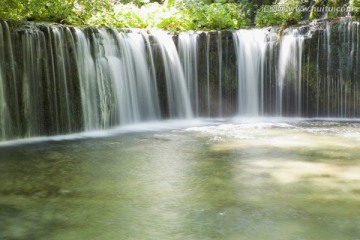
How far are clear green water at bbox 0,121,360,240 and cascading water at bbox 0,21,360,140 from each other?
1.77 m

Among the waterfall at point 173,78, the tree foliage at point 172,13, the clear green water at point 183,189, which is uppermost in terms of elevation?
the tree foliage at point 172,13

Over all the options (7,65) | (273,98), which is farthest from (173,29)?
(7,65)

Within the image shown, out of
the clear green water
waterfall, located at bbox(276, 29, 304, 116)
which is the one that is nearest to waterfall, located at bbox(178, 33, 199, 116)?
waterfall, located at bbox(276, 29, 304, 116)

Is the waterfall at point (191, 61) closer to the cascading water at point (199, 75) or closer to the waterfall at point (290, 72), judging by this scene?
the cascading water at point (199, 75)

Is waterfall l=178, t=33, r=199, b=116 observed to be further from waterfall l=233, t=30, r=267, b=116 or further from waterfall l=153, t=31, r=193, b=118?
waterfall l=233, t=30, r=267, b=116

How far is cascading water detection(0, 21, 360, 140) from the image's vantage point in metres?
10.1

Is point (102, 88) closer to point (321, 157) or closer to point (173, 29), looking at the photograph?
point (173, 29)

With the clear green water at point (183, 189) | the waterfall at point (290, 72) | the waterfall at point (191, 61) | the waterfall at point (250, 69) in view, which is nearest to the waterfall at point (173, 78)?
the waterfall at point (191, 61)

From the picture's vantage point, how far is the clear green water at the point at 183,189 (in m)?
4.18

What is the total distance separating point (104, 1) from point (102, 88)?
8.98 ft

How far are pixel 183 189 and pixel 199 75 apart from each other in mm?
7702

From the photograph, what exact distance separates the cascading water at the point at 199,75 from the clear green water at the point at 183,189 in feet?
5.80

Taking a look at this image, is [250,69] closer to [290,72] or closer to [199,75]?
[290,72]

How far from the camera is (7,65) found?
8.94 meters
